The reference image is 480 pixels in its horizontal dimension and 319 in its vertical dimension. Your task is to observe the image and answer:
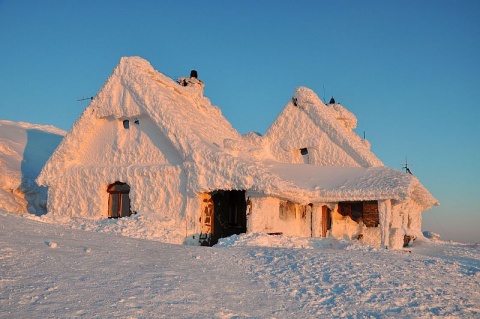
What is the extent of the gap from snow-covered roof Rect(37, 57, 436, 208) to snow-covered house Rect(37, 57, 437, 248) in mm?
39

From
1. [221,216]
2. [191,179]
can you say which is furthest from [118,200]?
[221,216]

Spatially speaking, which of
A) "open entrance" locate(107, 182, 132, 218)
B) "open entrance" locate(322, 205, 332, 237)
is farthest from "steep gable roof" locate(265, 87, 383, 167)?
"open entrance" locate(107, 182, 132, 218)

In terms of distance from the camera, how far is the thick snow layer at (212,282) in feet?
22.0

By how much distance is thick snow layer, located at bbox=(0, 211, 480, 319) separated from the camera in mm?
6695

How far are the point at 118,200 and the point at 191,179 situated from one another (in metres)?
3.90

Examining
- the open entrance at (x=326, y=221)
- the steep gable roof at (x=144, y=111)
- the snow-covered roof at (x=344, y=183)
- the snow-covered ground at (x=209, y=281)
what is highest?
the steep gable roof at (x=144, y=111)

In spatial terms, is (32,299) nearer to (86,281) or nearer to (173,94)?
(86,281)

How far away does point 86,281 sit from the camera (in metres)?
7.50

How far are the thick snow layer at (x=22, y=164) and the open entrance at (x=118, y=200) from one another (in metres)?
4.84

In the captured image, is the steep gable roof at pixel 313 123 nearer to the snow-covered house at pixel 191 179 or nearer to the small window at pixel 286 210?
the snow-covered house at pixel 191 179

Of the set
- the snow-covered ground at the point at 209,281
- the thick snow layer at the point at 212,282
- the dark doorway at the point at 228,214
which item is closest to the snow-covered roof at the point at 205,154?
the dark doorway at the point at 228,214

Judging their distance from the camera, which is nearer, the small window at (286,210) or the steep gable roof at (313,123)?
the small window at (286,210)

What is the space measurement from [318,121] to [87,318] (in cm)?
1889

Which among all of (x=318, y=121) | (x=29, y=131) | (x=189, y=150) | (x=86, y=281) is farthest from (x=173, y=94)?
(x=29, y=131)
